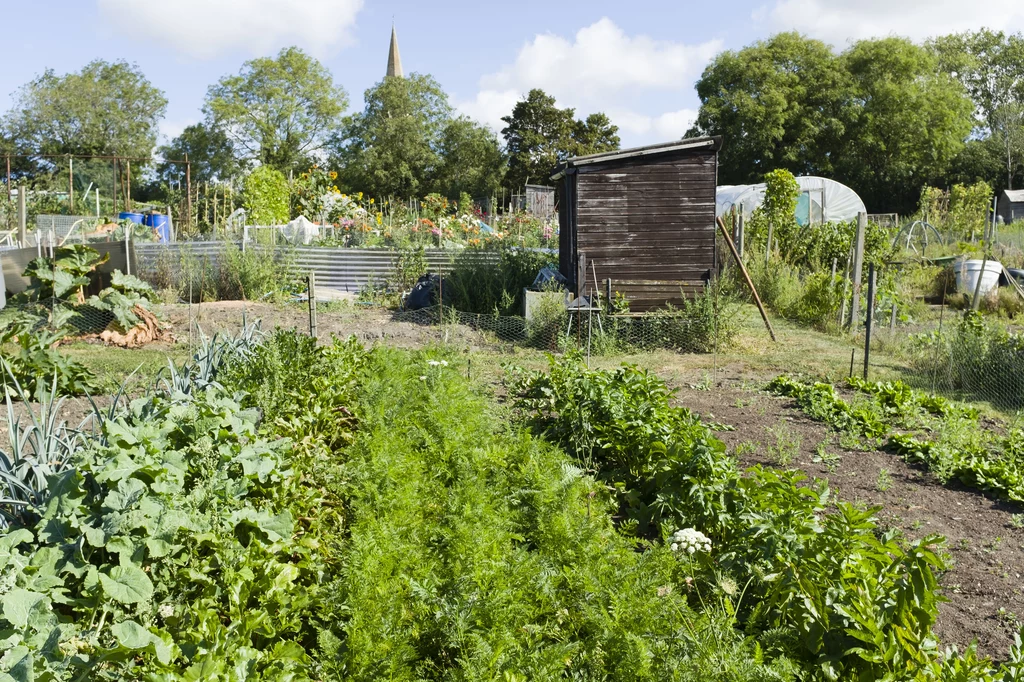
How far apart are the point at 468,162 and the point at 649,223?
35.9 metres

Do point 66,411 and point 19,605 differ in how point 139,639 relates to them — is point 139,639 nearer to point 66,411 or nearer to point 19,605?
point 19,605

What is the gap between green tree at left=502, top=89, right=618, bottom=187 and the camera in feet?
148

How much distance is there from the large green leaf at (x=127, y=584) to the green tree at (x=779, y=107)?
128 ft

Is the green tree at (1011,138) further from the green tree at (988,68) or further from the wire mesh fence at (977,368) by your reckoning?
the wire mesh fence at (977,368)

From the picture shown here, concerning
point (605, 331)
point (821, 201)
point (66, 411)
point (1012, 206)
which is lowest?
point (66, 411)

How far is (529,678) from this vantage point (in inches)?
98.7

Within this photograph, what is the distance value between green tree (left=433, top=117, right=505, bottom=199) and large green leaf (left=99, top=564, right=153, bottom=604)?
42552 millimetres

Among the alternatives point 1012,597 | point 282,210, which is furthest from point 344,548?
point 282,210

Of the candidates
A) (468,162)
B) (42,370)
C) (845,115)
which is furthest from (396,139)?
(42,370)

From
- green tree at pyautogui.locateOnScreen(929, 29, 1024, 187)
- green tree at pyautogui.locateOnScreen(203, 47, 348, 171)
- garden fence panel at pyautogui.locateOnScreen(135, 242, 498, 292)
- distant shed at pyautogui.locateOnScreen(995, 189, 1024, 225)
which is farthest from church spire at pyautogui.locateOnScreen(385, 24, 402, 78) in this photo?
garden fence panel at pyautogui.locateOnScreen(135, 242, 498, 292)

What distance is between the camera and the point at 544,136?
1810 inches


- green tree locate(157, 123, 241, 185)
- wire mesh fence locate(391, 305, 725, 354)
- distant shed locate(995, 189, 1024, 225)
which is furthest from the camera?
green tree locate(157, 123, 241, 185)

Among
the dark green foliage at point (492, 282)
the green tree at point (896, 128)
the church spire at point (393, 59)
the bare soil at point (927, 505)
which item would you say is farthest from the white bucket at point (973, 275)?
the church spire at point (393, 59)

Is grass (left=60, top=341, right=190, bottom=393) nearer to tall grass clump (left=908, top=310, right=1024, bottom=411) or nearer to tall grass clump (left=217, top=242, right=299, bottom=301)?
tall grass clump (left=217, top=242, right=299, bottom=301)
